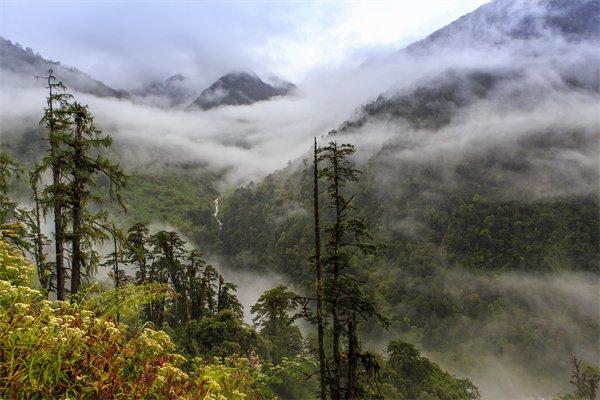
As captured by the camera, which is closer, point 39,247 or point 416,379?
point 39,247

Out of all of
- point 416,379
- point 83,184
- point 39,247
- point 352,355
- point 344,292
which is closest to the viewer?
point 352,355

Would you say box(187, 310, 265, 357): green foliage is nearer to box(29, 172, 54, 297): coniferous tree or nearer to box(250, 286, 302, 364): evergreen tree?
box(250, 286, 302, 364): evergreen tree

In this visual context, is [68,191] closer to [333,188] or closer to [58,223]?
[58,223]

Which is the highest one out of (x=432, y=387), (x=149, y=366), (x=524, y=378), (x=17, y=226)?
(x=17, y=226)

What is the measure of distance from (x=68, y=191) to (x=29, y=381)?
12864 mm

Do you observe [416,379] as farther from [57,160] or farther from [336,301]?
[57,160]

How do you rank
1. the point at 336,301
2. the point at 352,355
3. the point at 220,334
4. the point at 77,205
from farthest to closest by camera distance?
the point at 220,334 < the point at 77,205 < the point at 336,301 < the point at 352,355

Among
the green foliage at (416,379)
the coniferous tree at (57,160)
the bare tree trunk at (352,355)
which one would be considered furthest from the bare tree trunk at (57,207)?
the green foliage at (416,379)

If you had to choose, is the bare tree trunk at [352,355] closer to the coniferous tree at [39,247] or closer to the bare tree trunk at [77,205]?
the coniferous tree at [39,247]

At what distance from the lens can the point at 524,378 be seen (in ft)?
504

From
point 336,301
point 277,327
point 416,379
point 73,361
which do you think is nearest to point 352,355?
point 336,301

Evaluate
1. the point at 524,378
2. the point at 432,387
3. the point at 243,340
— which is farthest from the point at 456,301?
the point at 243,340

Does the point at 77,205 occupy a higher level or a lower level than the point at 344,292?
higher

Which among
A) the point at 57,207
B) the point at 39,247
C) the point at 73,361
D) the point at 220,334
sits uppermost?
the point at 57,207
